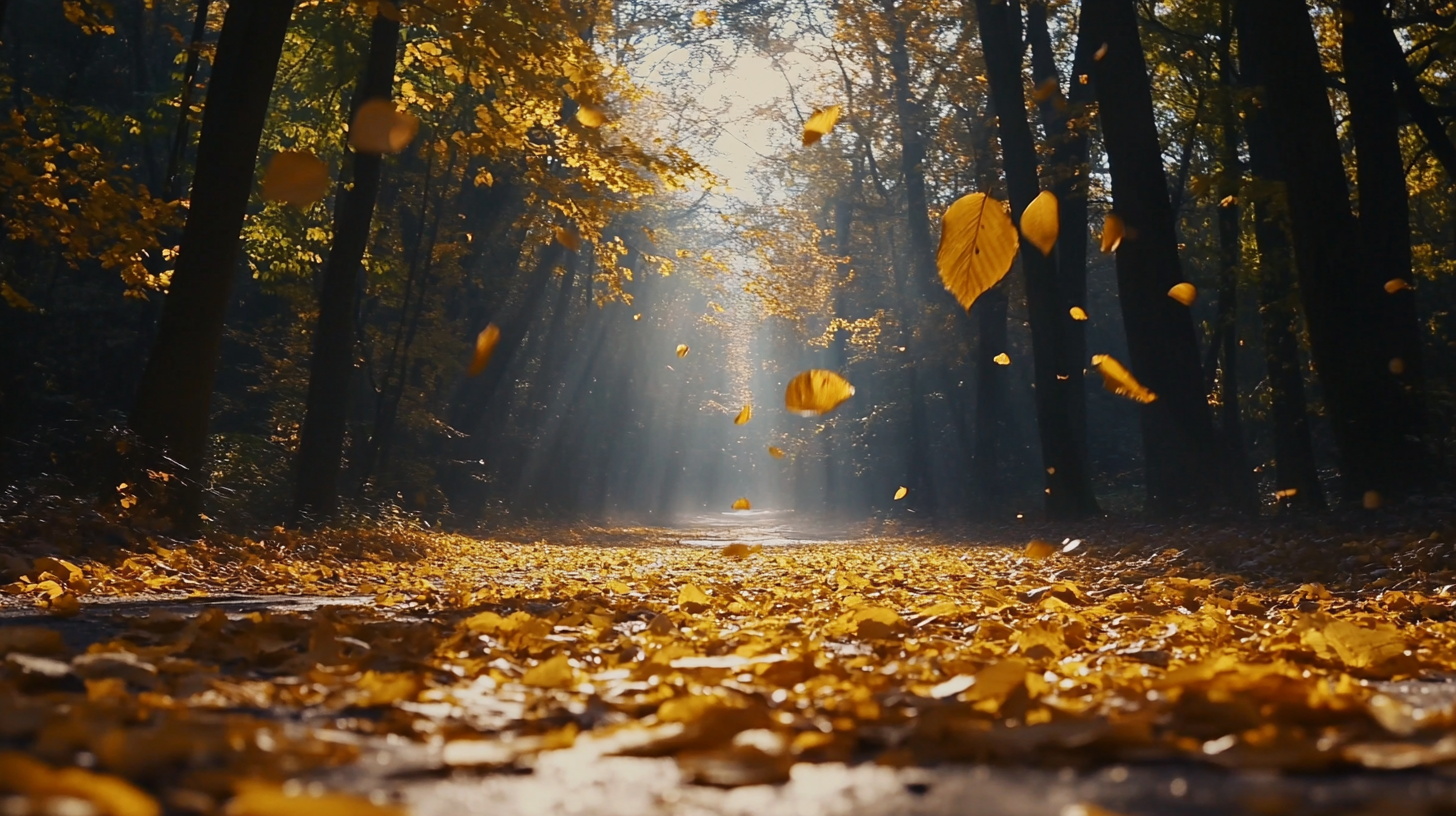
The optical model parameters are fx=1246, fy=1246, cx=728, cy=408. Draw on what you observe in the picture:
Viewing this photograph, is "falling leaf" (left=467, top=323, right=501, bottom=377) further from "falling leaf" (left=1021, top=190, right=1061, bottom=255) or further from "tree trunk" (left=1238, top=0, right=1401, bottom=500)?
"tree trunk" (left=1238, top=0, right=1401, bottom=500)

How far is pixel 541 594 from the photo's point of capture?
24.6 feet

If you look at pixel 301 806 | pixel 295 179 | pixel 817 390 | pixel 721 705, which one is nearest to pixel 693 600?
pixel 817 390

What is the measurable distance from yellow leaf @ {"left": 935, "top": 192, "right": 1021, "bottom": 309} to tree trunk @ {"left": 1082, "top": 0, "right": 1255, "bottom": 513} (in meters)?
7.92

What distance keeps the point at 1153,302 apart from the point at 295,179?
1028 cm

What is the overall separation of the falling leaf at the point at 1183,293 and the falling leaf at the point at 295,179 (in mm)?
10204

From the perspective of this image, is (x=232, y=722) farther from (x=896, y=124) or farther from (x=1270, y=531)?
(x=896, y=124)

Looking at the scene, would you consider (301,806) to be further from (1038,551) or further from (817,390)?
(1038,551)

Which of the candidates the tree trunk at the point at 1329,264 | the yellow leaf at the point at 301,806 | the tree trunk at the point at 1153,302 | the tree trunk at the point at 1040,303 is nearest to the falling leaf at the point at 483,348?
the tree trunk at the point at 1040,303

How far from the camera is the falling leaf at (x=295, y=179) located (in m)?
14.9

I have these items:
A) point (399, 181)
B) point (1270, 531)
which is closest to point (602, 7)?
point (399, 181)

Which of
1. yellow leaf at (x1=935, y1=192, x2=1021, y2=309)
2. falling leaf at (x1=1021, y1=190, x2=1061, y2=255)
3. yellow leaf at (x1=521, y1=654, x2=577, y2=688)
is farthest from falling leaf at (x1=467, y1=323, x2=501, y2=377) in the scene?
yellow leaf at (x1=521, y1=654, x2=577, y2=688)

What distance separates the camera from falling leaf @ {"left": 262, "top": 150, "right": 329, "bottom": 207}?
14875 millimetres

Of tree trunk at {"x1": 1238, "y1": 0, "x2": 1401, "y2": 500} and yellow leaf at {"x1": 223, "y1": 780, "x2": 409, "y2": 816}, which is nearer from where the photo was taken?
yellow leaf at {"x1": 223, "y1": 780, "x2": 409, "y2": 816}

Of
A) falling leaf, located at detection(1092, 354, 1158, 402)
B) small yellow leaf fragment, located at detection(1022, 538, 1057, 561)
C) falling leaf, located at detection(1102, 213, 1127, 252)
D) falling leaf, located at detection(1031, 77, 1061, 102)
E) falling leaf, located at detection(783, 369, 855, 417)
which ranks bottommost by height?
small yellow leaf fragment, located at detection(1022, 538, 1057, 561)
